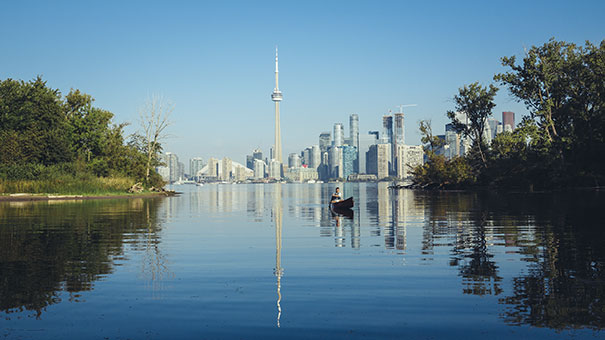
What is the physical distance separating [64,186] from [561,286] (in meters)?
72.8

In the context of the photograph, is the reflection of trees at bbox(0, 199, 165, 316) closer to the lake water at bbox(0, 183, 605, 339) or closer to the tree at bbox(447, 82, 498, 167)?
the lake water at bbox(0, 183, 605, 339)

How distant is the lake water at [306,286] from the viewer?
9.30m

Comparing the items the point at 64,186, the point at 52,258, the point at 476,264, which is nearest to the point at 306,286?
the point at 476,264

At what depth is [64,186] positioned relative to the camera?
74250mm

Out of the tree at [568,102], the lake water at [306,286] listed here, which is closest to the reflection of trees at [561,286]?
the lake water at [306,286]

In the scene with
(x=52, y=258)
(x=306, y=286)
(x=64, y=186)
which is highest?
(x=64, y=186)

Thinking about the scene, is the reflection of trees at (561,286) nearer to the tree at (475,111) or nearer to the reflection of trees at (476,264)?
the reflection of trees at (476,264)

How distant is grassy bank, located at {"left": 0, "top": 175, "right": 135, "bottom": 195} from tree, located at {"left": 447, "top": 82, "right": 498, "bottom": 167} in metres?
65.6

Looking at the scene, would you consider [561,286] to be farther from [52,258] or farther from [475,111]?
[475,111]

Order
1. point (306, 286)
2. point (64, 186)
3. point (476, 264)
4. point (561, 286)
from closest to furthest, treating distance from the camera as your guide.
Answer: point (561, 286) → point (306, 286) → point (476, 264) → point (64, 186)

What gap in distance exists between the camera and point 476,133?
109938 millimetres

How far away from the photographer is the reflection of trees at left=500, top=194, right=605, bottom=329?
9562 mm

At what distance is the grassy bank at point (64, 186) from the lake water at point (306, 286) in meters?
52.5

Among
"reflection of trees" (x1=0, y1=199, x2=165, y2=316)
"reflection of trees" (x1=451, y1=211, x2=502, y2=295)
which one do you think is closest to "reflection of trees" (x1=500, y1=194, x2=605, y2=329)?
"reflection of trees" (x1=451, y1=211, x2=502, y2=295)
